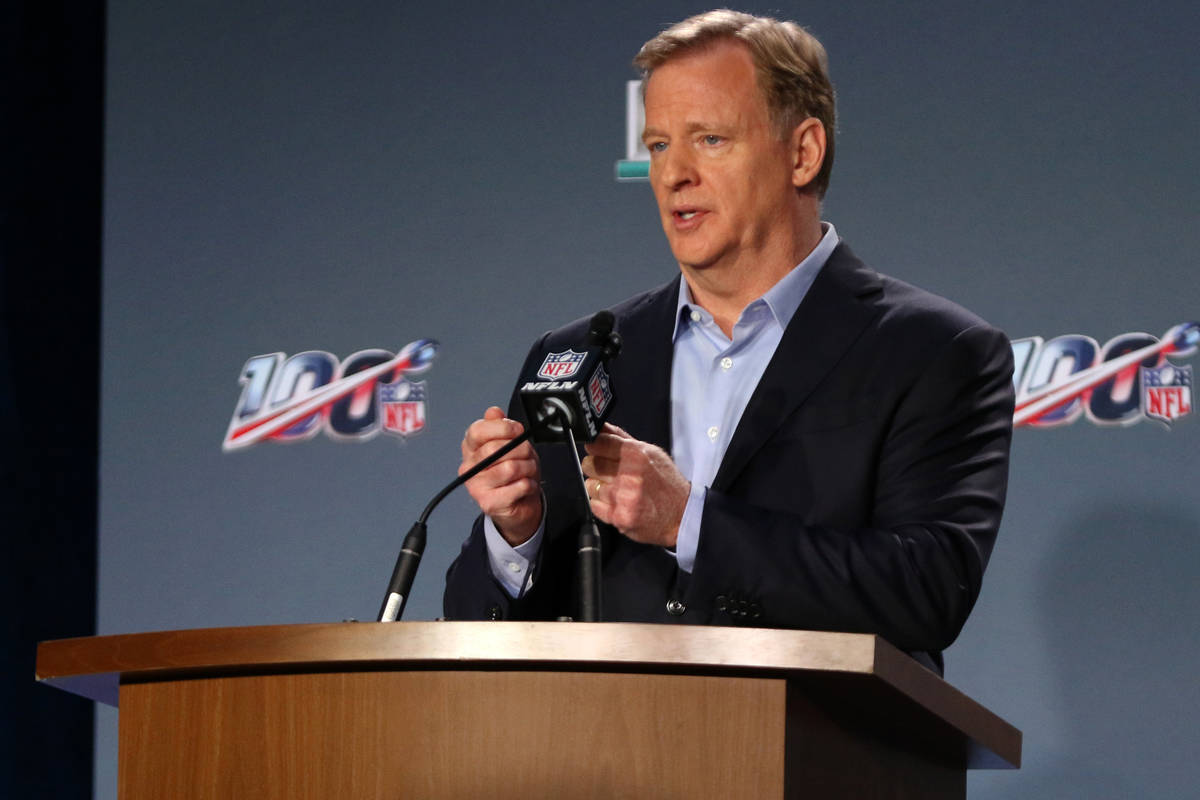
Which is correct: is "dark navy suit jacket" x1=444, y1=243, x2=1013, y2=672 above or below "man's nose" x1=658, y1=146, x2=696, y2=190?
below

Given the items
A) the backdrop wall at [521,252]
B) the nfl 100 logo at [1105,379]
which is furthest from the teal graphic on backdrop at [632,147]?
the nfl 100 logo at [1105,379]

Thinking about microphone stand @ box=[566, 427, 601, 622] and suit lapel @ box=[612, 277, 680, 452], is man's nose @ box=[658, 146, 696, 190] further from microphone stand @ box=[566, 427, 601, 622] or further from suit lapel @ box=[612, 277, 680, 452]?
microphone stand @ box=[566, 427, 601, 622]

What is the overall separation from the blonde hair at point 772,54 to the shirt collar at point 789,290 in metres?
0.17

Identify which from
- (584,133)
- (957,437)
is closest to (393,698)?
(957,437)

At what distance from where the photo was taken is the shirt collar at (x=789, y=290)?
203 cm

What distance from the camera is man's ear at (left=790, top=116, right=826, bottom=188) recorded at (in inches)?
82.7

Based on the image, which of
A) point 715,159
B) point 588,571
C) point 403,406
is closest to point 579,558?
point 588,571

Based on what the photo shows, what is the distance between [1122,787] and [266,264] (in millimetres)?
2069

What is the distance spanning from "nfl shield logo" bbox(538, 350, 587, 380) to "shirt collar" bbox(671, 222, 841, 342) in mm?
563

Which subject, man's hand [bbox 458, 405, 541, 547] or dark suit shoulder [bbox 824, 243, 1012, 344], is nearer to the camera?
man's hand [bbox 458, 405, 541, 547]

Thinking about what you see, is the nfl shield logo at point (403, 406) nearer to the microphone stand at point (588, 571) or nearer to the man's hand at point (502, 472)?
the man's hand at point (502, 472)

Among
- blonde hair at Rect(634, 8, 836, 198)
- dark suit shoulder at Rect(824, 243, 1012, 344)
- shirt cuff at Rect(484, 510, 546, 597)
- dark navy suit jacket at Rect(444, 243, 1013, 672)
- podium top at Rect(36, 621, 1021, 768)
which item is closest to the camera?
podium top at Rect(36, 621, 1021, 768)

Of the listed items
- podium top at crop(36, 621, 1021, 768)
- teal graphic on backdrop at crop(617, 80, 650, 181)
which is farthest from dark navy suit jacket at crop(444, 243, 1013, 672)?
teal graphic on backdrop at crop(617, 80, 650, 181)

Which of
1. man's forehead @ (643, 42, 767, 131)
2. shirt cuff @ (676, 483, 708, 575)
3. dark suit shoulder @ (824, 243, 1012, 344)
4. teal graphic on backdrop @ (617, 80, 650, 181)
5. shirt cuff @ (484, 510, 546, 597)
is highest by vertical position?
teal graphic on backdrop @ (617, 80, 650, 181)
